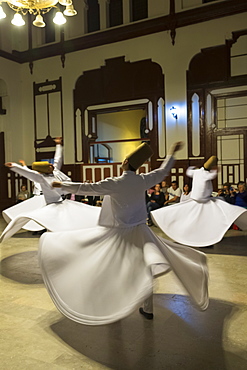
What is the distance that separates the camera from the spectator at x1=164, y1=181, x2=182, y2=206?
764cm

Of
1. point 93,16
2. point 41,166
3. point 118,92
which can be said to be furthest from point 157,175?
point 93,16

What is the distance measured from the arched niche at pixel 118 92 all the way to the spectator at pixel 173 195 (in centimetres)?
128

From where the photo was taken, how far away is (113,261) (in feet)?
7.72

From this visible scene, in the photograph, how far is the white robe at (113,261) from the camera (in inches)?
84.1

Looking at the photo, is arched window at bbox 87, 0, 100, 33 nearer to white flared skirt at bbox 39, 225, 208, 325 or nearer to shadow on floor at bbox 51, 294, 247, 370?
white flared skirt at bbox 39, 225, 208, 325

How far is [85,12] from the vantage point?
9.80 m

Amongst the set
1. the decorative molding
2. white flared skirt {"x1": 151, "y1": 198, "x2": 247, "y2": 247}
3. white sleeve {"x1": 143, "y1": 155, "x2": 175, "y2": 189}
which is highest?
the decorative molding

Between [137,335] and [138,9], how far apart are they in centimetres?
882

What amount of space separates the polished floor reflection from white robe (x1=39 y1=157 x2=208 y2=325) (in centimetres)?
25

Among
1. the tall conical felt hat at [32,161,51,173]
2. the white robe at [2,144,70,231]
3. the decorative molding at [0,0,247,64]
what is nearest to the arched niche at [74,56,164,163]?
the decorative molding at [0,0,247,64]

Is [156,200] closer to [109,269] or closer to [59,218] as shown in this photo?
[59,218]

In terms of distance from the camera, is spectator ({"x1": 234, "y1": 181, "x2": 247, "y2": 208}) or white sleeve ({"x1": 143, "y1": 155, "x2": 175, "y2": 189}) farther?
spectator ({"x1": 234, "y1": 181, "x2": 247, "y2": 208})

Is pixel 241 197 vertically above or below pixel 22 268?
above

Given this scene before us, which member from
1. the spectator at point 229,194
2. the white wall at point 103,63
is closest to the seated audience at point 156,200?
the spectator at point 229,194
